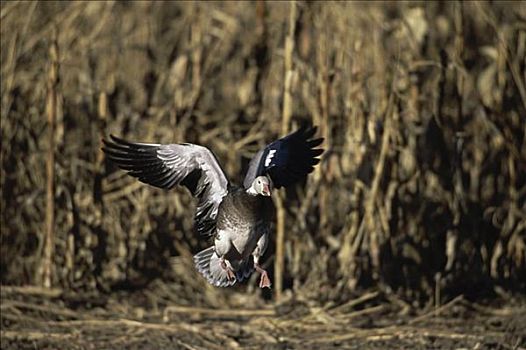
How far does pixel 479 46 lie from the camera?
30.5 feet

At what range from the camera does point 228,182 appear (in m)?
6.10

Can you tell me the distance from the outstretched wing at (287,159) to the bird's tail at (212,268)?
55cm

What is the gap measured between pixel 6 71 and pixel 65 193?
38.6 inches

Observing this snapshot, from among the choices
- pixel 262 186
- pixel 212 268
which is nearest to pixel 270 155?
pixel 262 186

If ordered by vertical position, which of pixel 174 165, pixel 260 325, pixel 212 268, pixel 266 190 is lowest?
pixel 260 325

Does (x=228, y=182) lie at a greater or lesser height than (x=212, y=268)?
greater

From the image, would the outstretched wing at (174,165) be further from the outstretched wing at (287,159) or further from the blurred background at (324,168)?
the blurred background at (324,168)

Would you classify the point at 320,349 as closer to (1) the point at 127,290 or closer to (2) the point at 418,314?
(2) the point at 418,314

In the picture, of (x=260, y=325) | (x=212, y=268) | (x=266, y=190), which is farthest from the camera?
(x=260, y=325)

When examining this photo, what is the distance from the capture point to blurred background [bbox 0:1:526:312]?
767cm

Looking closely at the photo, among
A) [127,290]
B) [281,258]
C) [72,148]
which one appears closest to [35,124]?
[72,148]

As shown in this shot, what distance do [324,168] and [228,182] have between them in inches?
77.5

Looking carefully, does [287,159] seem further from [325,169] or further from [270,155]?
[325,169]

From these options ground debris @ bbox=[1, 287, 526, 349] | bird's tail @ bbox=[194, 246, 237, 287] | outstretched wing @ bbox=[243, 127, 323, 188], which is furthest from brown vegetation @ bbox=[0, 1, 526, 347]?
outstretched wing @ bbox=[243, 127, 323, 188]
